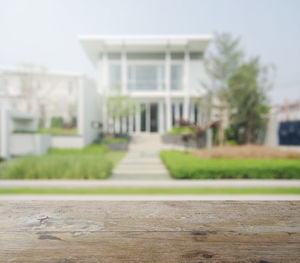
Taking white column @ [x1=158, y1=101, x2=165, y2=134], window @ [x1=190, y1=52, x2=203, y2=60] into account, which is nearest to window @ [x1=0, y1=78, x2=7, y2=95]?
white column @ [x1=158, y1=101, x2=165, y2=134]

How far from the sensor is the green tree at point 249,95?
595 inches

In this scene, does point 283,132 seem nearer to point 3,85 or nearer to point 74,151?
point 74,151

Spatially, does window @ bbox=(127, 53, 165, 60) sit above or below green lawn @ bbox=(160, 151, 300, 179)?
above

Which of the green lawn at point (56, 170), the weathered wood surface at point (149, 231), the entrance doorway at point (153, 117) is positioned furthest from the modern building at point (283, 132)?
the weathered wood surface at point (149, 231)

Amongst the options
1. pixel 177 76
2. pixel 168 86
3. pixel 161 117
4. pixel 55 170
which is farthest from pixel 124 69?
pixel 55 170

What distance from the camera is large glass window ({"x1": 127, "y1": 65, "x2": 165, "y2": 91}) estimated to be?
2044cm

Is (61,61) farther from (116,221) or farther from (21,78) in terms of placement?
(116,221)

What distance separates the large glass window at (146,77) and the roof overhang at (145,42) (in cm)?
195

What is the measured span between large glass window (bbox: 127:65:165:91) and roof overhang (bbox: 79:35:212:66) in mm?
1952

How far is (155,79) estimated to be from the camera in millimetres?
20812

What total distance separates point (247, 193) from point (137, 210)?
4.94 m

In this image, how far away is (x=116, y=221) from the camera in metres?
0.93

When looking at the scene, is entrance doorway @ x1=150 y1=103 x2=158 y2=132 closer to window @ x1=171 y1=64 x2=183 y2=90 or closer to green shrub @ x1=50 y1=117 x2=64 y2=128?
window @ x1=171 y1=64 x2=183 y2=90

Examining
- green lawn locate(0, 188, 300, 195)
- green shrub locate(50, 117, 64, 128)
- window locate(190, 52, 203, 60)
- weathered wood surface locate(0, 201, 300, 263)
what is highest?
window locate(190, 52, 203, 60)
